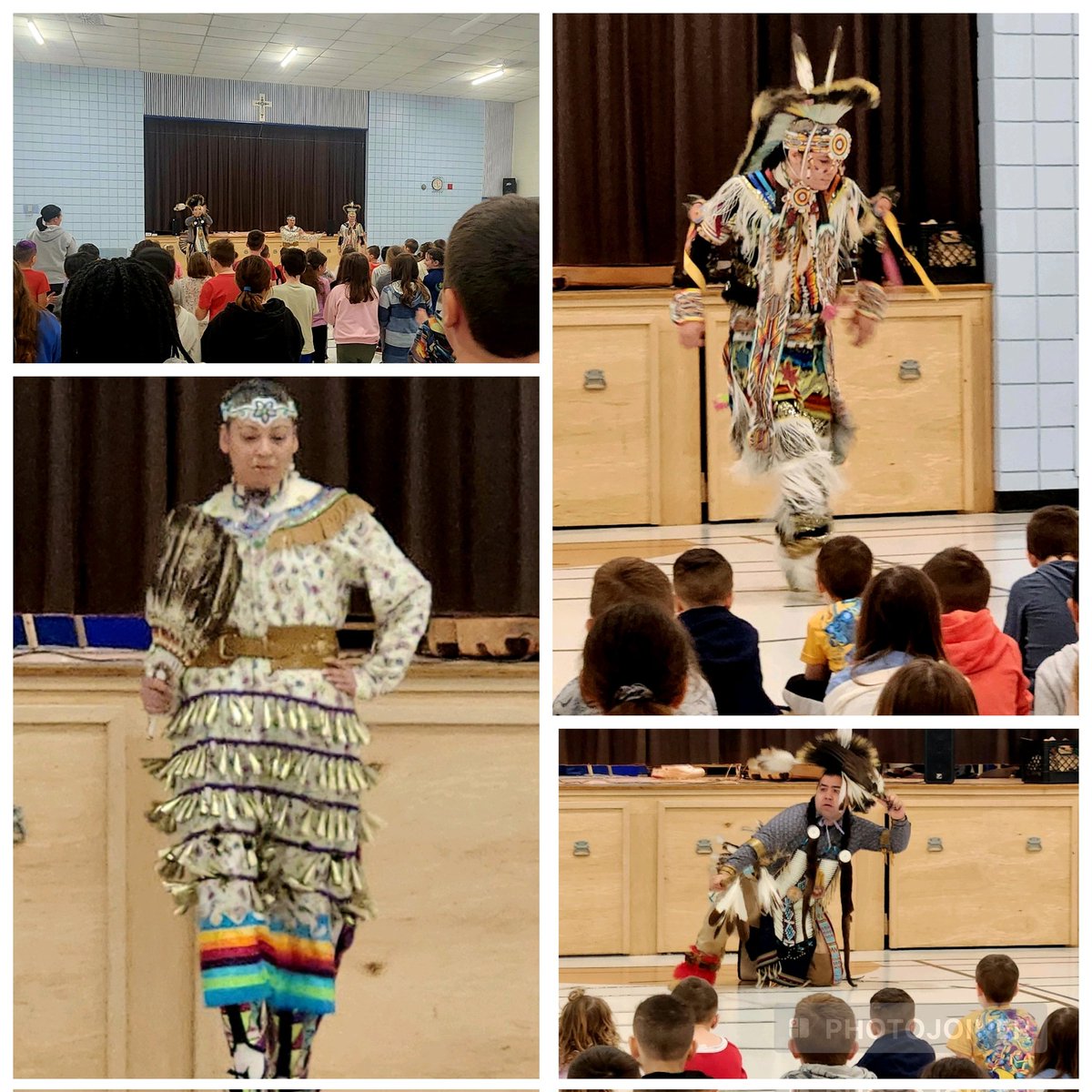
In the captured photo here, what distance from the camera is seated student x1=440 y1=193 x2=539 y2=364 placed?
2943 mm

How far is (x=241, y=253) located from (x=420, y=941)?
131 centimetres

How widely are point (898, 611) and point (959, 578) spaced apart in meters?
0.13

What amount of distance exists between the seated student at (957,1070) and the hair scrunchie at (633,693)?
89 centimetres

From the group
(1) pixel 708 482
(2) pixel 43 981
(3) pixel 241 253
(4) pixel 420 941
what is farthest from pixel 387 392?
(2) pixel 43 981

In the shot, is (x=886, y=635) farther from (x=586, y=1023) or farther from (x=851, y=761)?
(x=586, y=1023)

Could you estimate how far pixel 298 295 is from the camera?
294cm

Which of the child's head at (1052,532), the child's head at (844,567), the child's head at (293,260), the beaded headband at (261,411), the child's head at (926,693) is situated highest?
the child's head at (293,260)

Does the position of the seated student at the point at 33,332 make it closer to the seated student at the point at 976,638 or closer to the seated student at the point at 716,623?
the seated student at the point at 716,623

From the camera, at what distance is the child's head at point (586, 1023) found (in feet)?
9.97

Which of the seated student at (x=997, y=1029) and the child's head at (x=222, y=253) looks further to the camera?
the seated student at (x=997, y=1029)

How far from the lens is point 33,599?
3.04 m

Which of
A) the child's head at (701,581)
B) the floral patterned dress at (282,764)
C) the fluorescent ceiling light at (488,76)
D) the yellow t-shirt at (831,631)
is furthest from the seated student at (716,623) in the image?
the fluorescent ceiling light at (488,76)

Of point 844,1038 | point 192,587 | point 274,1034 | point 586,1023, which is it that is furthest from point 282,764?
point 844,1038

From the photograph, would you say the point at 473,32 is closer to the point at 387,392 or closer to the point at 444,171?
the point at 444,171
